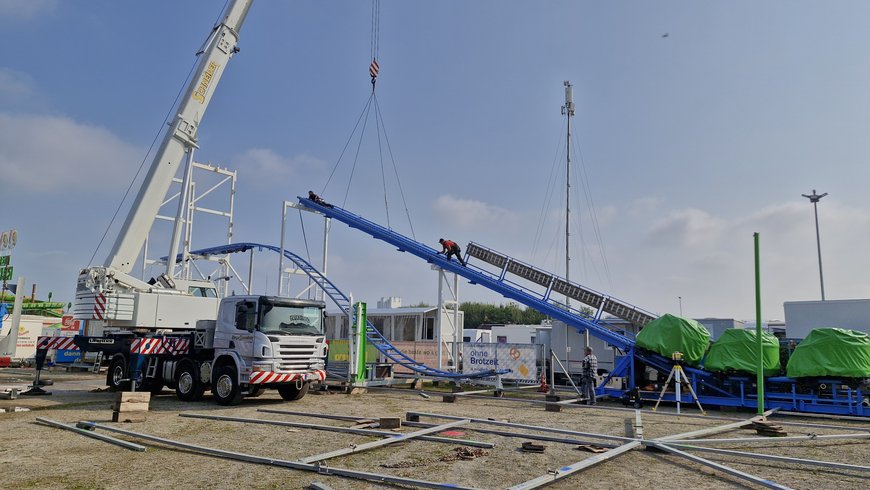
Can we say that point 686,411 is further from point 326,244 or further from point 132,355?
point 326,244

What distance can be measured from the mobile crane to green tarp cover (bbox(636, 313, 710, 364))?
30.2 ft

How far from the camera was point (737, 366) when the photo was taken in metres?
14.5

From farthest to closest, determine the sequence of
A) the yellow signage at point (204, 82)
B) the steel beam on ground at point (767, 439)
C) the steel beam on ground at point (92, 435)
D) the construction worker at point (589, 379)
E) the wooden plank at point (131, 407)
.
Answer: the yellow signage at point (204, 82) < the construction worker at point (589, 379) < the wooden plank at point (131, 407) < the steel beam on ground at point (767, 439) < the steel beam on ground at point (92, 435)

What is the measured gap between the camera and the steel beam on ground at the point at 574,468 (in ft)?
20.0

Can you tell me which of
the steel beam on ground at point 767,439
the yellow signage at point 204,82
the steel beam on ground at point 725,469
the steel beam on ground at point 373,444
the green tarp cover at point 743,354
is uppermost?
the yellow signage at point 204,82

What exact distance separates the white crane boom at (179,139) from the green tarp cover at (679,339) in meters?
15.0

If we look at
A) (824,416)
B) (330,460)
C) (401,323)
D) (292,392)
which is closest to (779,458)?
(330,460)

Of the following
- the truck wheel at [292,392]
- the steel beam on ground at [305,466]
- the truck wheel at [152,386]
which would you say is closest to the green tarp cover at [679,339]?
the truck wheel at [292,392]

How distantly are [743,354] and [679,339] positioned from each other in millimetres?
1582

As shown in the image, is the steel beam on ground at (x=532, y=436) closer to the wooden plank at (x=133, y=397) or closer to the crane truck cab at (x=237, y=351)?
the crane truck cab at (x=237, y=351)

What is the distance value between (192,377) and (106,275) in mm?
4183

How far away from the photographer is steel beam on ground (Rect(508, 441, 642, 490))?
6102 millimetres

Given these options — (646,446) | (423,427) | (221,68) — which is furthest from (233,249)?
(646,446)

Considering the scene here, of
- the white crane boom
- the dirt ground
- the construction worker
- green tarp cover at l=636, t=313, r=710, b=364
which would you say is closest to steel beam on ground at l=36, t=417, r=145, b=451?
the dirt ground
